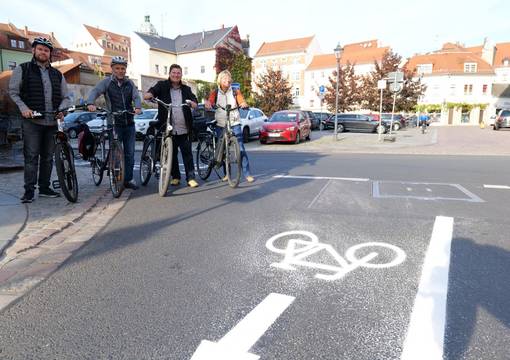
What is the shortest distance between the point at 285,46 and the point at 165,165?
76865mm

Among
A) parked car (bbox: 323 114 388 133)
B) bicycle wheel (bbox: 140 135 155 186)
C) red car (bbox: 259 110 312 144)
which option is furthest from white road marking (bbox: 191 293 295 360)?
parked car (bbox: 323 114 388 133)

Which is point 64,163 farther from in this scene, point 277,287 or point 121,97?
point 277,287

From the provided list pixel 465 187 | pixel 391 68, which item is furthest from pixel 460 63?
pixel 465 187

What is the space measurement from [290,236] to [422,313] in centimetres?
172

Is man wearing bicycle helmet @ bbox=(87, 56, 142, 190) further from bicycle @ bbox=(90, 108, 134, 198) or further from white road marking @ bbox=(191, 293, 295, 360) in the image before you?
white road marking @ bbox=(191, 293, 295, 360)

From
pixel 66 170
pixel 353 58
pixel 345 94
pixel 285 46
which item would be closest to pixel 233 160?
pixel 66 170

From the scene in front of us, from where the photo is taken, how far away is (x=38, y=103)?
207 inches

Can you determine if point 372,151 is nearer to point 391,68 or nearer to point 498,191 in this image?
point 498,191

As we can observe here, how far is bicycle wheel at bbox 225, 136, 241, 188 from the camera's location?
21.5 ft

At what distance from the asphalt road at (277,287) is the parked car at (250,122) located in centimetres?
1315

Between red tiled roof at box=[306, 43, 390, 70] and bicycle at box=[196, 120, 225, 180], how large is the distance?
6520 centimetres

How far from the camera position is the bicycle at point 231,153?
21.5 ft

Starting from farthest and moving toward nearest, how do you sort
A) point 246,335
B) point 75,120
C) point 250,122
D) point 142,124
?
1. point 75,120
2. point 250,122
3. point 142,124
4. point 246,335

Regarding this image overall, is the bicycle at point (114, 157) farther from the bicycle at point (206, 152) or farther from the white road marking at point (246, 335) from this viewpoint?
the white road marking at point (246, 335)
